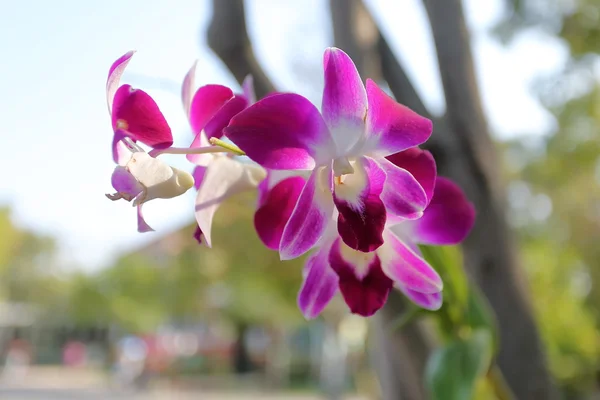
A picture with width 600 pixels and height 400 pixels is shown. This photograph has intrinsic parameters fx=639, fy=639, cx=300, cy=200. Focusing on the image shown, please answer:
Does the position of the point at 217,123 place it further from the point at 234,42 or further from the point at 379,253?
the point at 234,42

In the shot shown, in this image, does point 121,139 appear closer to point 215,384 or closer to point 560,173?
point 560,173

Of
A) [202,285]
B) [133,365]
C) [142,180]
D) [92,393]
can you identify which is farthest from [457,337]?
[202,285]

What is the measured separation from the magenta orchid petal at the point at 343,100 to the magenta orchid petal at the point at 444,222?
77 millimetres

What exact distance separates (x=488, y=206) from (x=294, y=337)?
400 inches

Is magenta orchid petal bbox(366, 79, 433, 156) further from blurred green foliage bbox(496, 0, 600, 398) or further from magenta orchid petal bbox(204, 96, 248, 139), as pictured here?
blurred green foliage bbox(496, 0, 600, 398)

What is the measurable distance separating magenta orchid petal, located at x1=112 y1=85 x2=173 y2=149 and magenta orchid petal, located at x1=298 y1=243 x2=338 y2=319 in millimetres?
87

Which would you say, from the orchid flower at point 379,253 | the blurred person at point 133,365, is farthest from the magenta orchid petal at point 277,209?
the blurred person at point 133,365

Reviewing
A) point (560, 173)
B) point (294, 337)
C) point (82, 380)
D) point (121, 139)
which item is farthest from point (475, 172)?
point (294, 337)

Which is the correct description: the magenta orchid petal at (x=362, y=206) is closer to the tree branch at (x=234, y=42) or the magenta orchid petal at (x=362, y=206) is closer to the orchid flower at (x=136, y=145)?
the orchid flower at (x=136, y=145)

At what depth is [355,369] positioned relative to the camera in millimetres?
7168

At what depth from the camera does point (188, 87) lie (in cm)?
31

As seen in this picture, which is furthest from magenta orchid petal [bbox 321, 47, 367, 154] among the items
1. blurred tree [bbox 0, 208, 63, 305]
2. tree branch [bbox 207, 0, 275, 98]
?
blurred tree [bbox 0, 208, 63, 305]

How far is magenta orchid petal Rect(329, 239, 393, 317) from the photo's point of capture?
0.88 ft

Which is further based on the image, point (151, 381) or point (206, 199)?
point (151, 381)
